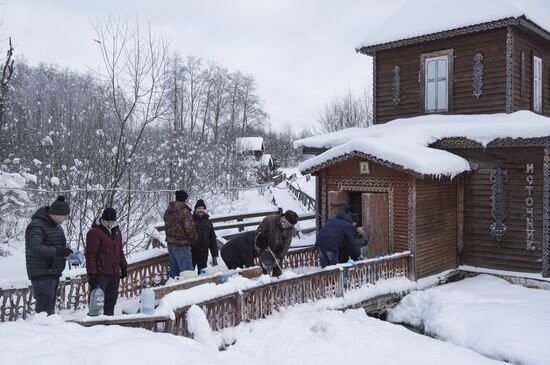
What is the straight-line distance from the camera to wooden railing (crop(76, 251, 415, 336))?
6062mm

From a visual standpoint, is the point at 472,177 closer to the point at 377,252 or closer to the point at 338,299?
the point at 377,252

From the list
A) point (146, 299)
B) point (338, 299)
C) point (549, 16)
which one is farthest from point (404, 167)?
point (549, 16)

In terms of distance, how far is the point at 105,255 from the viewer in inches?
258

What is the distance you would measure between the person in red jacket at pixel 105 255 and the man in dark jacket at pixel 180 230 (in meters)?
1.66

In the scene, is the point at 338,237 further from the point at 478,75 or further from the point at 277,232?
the point at 478,75

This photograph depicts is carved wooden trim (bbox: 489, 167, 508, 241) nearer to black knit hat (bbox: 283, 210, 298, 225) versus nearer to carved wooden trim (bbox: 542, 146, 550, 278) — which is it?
carved wooden trim (bbox: 542, 146, 550, 278)

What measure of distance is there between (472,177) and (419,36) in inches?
169

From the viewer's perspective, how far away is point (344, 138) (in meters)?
13.3

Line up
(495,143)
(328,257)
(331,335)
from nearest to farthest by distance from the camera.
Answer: (331,335) < (328,257) < (495,143)

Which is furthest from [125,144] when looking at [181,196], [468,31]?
[468,31]

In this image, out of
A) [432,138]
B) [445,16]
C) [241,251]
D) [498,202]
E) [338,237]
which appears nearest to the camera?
[241,251]

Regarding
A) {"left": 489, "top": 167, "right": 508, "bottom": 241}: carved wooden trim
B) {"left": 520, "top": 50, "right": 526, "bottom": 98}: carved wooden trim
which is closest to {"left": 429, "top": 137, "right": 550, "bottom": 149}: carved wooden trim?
{"left": 489, "top": 167, "right": 508, "bottom": 241}: carved wooden trim

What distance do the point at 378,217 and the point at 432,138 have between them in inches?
97.4

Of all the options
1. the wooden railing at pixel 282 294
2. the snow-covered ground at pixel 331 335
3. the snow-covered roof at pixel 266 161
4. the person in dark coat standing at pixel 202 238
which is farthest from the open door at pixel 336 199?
the snow-covered roof at pixel 266 161
